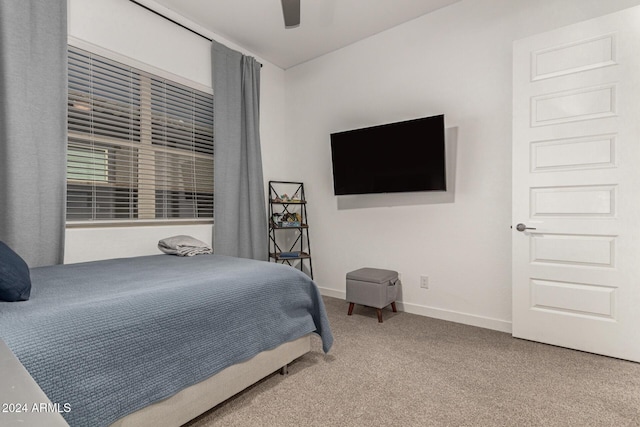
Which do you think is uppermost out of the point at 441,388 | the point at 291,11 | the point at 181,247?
the point at 291,11


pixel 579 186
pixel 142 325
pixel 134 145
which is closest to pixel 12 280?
pixel 142 325

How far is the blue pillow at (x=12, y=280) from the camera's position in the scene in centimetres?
125

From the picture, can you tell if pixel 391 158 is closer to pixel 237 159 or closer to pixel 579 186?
pixel 579 186

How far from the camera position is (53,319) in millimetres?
1124

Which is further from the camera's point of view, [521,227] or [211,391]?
[521,227]

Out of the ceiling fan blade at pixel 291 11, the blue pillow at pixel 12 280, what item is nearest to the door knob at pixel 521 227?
the ceiling fan blade at pixel 291 11

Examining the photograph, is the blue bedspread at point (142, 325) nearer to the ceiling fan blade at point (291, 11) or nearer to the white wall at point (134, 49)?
the white wall at point (134, 49)

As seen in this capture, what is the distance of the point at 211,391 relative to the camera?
1.51 meters

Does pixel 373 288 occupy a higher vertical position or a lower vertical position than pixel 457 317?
higher

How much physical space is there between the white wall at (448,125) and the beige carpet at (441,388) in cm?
60

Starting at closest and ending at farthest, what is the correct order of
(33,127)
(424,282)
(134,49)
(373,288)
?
(33,127), (134,49), (373,288), (424,282)

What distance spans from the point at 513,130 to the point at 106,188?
328 centimetres

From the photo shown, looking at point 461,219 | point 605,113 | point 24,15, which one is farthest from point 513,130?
point 24,15

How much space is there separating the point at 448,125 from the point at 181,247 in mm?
2592
